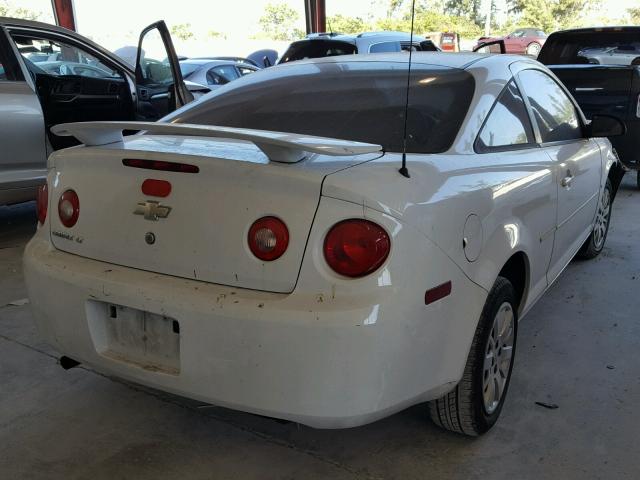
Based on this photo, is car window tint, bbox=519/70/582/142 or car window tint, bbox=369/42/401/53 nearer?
car window tint, bbox=519/70/582/142

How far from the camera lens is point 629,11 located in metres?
43.2

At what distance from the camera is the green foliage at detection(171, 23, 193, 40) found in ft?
91.1

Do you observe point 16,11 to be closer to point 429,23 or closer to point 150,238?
point 429,23

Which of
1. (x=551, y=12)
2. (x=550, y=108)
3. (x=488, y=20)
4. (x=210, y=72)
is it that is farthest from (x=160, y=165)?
(x=551, y=12)

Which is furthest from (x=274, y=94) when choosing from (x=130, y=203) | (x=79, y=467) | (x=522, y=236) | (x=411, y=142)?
(x=79, y=467)

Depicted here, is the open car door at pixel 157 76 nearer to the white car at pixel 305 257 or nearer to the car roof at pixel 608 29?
the white car at pixel 305 257

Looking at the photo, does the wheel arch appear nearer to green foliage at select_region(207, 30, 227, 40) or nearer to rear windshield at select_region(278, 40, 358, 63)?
rear windshield at select_region(278, 40, 358, 63)

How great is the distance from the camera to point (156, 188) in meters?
1.97

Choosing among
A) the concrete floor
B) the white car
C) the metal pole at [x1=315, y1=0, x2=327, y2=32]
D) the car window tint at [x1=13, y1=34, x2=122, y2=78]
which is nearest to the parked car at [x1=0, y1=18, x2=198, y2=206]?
the car window tint at [x1=13, y1=34, x2=122, y2=78]

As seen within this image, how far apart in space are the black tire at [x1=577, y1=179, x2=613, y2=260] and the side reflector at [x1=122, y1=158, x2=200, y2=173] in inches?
127

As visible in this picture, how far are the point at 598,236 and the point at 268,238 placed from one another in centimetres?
344

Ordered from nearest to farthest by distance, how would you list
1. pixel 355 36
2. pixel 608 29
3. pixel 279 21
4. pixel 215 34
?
pixel 608 29, pixel 355 36, pixel 279 21, pixel 215 34

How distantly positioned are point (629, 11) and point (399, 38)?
40.9m

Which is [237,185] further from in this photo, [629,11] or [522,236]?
[629,11]
